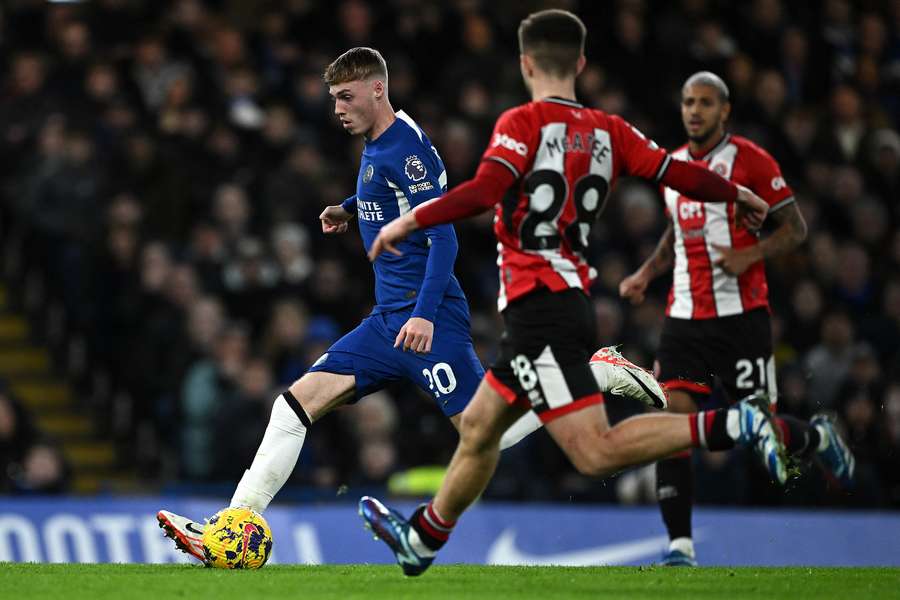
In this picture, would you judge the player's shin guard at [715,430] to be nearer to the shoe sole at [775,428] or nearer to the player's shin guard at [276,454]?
the shoe sole at [775,428]

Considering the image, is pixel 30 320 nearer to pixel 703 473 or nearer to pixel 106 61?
pixel 106 61

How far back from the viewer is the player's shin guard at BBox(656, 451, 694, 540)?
344 inches

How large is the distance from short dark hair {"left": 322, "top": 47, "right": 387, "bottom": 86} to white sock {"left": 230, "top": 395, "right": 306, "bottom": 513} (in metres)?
1.58

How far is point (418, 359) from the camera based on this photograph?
7578mm

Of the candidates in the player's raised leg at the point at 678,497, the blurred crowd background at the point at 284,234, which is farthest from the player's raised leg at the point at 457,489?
the blurred crowd background at the point at 284,234

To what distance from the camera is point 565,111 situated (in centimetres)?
668

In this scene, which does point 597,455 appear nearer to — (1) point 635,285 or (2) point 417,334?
(2) point 417,334

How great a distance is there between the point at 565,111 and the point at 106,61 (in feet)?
29.2

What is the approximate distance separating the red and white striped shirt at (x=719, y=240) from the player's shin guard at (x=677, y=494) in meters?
0.82

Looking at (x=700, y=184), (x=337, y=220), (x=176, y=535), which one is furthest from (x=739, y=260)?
(x=176, y=535)

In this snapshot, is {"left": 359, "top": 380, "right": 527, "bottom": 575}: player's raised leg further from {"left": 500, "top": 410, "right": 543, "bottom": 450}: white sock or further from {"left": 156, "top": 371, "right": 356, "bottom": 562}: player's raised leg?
{"left": 500, "top": 410, "right": 543, "bottom": 450}: white sock

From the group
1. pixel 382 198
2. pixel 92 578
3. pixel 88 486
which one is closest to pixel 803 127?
pixel 88 486

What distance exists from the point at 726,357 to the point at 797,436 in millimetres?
2188

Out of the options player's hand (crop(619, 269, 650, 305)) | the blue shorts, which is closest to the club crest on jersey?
the blue shorts
